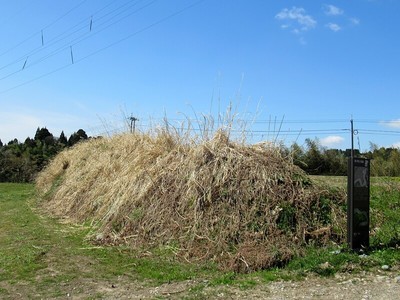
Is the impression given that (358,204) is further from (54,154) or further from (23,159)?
(23,159)

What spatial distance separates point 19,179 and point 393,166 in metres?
26.0

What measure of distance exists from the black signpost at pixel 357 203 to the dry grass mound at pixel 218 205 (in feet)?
2.12

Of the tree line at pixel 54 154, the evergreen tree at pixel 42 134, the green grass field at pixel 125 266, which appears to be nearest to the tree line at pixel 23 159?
the tree line at pixel 54 154

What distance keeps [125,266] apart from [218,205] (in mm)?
2166

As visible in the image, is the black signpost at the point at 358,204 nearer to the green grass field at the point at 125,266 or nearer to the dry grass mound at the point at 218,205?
the green grass field at the point at 125,266

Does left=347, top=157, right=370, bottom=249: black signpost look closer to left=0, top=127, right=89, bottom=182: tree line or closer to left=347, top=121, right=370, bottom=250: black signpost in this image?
left=347, top=121, right=370, bottom=250: black signpost

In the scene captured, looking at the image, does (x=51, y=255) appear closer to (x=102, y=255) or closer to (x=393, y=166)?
(x=102, y=255)

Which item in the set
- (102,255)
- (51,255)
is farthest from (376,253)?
(51,255)

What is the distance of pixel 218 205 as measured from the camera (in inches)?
332

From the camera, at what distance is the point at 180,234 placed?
27.1 feet

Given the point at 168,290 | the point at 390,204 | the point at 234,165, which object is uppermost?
the point at 234,165

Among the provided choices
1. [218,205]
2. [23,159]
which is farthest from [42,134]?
[218,205]

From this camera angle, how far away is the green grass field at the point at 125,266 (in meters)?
5.97

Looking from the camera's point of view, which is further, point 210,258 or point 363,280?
point 210,258
